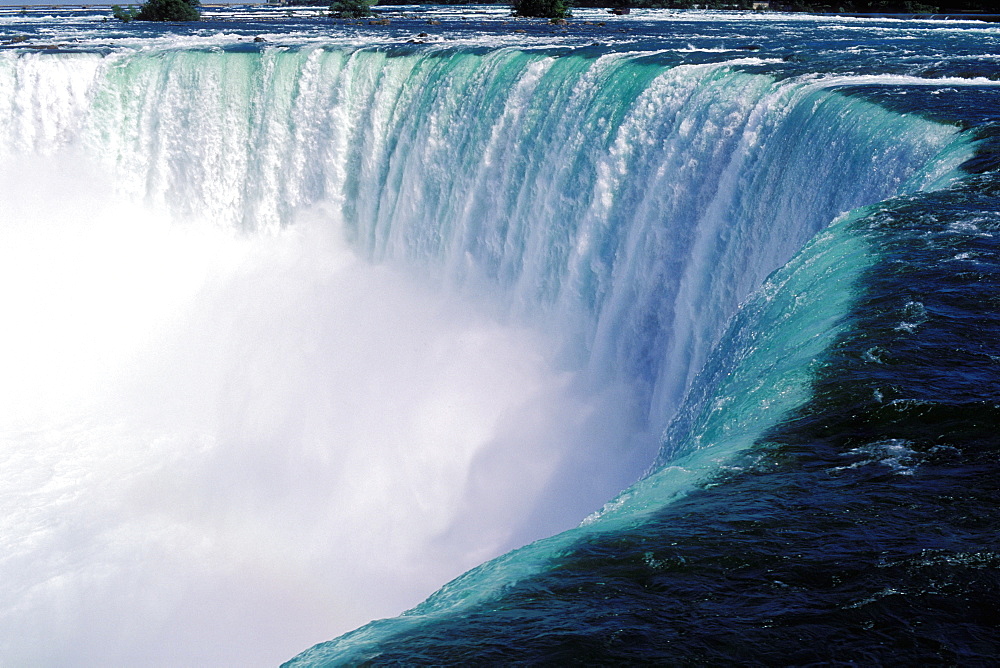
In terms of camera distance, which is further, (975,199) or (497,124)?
(497,124)

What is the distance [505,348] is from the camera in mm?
13609

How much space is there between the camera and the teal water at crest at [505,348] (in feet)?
13.4

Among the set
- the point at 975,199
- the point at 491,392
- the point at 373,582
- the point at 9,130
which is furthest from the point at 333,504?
the point at 9,130

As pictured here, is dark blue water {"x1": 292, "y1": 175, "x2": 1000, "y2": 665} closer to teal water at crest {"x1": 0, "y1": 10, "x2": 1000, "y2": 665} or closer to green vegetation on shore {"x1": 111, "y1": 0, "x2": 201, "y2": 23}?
teal water at crest {"x1": 0, "y1": 10, "x2": 1000, "y2": 665}

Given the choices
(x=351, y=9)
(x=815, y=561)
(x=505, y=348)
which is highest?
(x=351, y=9)

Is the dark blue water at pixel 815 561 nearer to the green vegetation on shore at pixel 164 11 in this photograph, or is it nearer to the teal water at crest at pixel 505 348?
the teal water at crest at pixel 505 348

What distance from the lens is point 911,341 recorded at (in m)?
5.59

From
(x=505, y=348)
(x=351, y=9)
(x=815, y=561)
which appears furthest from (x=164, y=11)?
(x=815, y=561)

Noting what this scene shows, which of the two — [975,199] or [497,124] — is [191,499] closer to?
[497,124]

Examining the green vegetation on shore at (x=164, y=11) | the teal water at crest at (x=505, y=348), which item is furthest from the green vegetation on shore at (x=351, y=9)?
the teal water at crest at (x=505, y=348)

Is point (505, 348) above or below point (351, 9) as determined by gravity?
below

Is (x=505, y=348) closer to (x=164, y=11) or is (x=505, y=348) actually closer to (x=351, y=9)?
(x=351, y=9)

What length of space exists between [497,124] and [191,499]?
6.65 m

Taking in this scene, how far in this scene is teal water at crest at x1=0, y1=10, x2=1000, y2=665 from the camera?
4082 millimetres
